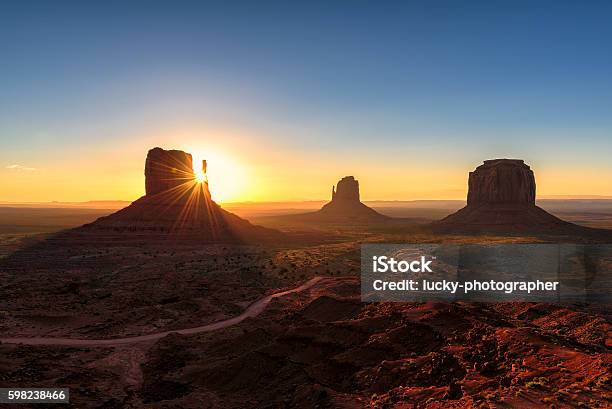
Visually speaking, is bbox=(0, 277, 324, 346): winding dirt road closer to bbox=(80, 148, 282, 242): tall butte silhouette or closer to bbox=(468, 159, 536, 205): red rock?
bbox=(80, 148, 282, 242): tall butte silhouette

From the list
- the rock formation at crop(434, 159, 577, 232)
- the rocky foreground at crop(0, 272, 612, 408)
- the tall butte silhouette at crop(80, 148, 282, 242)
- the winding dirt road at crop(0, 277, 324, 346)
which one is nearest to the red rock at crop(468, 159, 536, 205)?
the rock formation at crop(434, 159, 577, 232)

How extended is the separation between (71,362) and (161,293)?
2136cm

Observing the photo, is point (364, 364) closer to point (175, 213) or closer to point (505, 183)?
point (175, 213)

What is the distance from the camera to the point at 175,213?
102125 millimetres

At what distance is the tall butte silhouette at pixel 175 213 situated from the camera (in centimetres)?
9594

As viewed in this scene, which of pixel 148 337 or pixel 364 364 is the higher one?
pixel 364 364

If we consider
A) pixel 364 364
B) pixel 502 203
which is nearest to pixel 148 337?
pixel 364 364

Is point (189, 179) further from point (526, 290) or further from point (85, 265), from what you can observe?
point (526, 290)

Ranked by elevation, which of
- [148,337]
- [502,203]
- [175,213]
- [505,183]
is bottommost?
[148,337]

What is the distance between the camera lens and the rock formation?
124 metres

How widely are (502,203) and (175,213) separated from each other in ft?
347

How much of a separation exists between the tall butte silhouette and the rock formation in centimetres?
6679

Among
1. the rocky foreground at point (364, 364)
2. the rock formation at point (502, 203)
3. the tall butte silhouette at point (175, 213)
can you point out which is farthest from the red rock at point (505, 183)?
the rocky foreground at point (364, 364)

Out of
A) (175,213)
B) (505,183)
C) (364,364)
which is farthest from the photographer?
(505,183)
